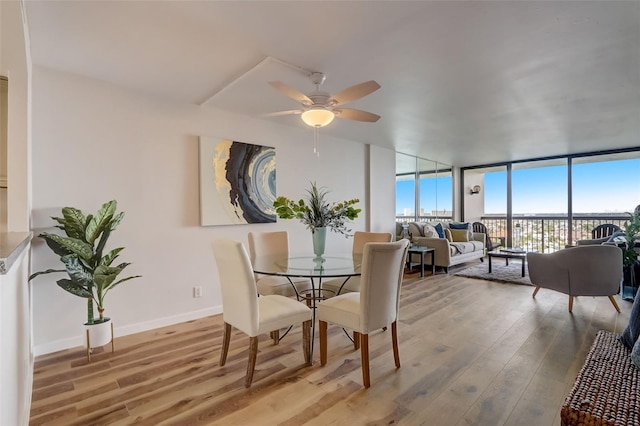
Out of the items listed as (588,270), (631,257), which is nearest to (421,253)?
(588,270)

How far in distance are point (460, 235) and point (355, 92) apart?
5.55m

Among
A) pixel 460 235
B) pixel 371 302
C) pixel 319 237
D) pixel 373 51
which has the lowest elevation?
pixel 371 302

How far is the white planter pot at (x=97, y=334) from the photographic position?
2.46 metres

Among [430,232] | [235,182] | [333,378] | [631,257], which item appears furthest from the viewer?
[430,232]

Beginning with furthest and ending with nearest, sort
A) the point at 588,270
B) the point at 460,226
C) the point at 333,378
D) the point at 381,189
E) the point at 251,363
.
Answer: the point at 460,226
the point at 381,189
the point at 588,270
the point at 333,378
the point at 251,363

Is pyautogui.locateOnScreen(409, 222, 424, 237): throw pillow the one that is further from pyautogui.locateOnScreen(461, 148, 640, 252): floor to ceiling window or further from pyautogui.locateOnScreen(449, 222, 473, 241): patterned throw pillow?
pyautogui.locateOnScreen(461, 148, 640, 252): floor to ceiling window

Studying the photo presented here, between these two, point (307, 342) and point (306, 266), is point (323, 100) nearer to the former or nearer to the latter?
point (306, 266)

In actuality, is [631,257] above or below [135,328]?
above

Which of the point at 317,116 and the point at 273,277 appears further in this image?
the point at 273,277

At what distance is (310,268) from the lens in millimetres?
2543

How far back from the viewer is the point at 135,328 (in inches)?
118

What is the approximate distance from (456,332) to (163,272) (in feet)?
9.97

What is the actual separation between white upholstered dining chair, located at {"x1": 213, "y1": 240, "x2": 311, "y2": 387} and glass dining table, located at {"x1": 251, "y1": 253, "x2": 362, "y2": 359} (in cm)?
24

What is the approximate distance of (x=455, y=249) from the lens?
236 inches
